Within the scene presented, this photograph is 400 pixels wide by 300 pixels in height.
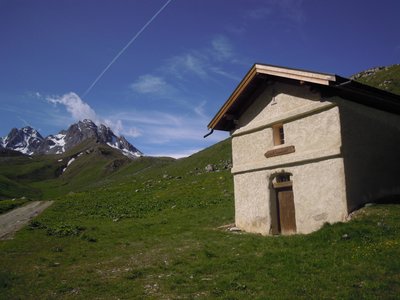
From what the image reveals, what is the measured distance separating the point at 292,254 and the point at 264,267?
153cm

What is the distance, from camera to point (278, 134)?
73.3 feet

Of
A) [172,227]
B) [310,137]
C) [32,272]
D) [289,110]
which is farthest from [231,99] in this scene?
[32,272]

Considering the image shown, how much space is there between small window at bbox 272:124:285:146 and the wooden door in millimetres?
2644

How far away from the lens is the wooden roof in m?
18.6

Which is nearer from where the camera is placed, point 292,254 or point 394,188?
point 292,254

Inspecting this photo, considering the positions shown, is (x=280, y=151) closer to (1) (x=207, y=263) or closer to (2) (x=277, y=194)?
(2) (x=277, y=194)

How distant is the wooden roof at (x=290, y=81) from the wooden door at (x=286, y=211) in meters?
5.52

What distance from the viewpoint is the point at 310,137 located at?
19.9 m

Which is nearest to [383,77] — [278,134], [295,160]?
[278,134]

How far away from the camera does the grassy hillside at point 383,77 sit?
75794 mm

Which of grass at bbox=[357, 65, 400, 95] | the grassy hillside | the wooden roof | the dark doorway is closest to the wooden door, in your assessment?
the dark doorway

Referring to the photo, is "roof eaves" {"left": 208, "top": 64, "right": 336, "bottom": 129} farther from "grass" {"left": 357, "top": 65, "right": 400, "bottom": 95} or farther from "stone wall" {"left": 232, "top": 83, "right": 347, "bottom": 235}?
"grass" {"left": 357, "top": 65, "right": 400, "bottom": 95}

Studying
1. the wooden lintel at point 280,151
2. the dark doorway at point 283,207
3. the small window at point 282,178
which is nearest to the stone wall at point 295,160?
the wooden lintel at point 280,151

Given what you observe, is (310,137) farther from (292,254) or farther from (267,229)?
(292,254)
